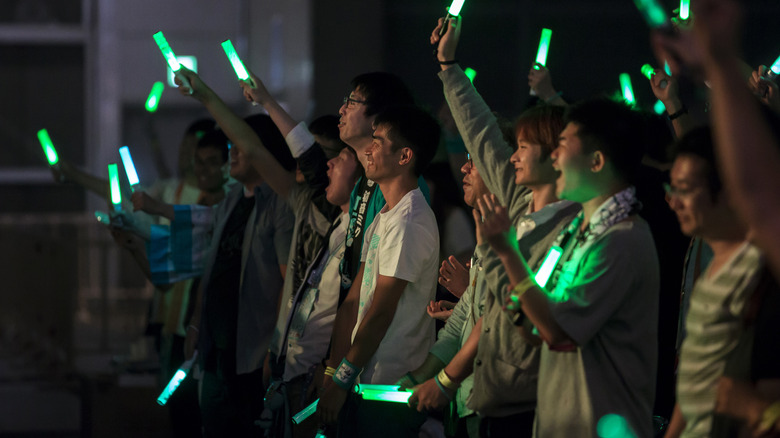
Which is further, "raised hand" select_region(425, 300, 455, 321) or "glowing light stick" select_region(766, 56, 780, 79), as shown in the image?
"raised hand" select_region(425, 300, 455, 321)

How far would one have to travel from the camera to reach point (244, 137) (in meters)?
3.79

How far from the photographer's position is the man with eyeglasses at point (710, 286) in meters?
1.81

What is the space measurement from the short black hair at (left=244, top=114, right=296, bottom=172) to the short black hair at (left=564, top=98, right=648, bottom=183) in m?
2.01

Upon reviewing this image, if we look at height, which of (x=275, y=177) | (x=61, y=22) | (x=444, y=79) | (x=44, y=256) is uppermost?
(x=61, y=22)

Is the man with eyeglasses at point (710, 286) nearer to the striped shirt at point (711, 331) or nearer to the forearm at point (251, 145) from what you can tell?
the striped shirt at point (711, 331)

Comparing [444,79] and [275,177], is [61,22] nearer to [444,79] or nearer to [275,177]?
[275,177]

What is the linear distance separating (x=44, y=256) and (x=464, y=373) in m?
4.76

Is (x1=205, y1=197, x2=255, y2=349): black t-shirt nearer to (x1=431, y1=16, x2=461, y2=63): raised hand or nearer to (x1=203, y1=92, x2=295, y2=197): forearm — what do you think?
(x1=203, y1=92, x2=295, y2=197): forearm

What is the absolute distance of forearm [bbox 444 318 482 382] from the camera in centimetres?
272

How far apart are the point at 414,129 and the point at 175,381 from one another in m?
1.60

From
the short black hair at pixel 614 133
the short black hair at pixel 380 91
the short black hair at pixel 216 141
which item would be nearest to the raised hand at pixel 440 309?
the short black hair at pixel 380 91

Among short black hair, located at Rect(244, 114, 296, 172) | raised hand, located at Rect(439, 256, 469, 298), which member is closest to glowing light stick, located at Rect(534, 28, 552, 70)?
raised hand, located at Rect(439, 256, 469, 298)

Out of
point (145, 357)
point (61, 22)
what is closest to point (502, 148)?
point (145, 357)

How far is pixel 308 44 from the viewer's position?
780 centimetres
